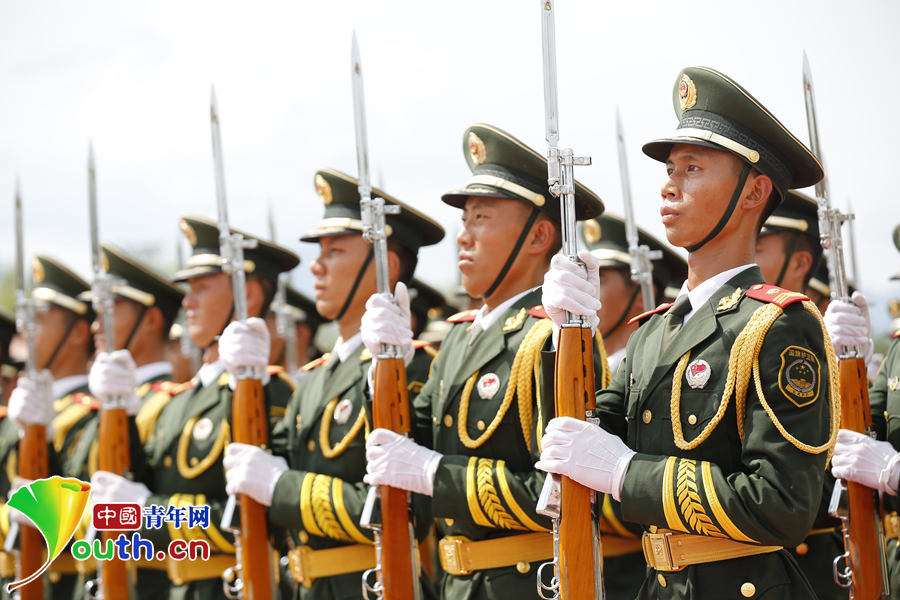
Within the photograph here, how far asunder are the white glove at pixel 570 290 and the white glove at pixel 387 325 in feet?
4.61

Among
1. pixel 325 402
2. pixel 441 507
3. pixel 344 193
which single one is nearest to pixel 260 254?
pixel 344 193

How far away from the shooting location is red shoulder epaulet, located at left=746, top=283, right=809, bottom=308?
3.98 meters

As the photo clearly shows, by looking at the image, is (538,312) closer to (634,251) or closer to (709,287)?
(709,287)

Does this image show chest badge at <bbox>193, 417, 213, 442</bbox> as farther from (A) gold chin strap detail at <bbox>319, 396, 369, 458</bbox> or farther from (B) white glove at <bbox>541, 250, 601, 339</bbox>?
(B) white glove at <bbox>541, 250, 601, 339</bbox>

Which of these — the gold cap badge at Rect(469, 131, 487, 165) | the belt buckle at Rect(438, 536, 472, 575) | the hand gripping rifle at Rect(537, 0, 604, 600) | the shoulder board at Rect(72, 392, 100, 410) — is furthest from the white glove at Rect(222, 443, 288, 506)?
the shoulder board at Rect(72, 392, 100, 410)

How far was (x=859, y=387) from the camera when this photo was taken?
527cm

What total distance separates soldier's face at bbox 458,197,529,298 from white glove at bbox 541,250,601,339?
4.12ft

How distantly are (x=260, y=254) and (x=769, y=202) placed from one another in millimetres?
4452

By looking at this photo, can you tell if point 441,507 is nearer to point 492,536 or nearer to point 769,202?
point 492,536

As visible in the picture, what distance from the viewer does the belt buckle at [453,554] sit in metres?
5.23

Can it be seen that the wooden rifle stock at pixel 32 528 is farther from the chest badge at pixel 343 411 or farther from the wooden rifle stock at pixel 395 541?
the wooden rifle stock at pixel 395 541

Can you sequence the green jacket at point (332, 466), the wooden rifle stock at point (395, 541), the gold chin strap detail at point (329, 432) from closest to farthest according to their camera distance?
the wooden rifle stock at point (395, 541) < the green jacket at point (332, 466) < the gold chin strap detail at point (329, 432)

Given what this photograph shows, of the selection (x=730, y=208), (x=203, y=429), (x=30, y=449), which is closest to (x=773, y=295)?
(x=730, y=208)

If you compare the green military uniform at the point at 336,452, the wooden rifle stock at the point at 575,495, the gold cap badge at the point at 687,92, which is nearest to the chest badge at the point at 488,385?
the green military uniform at the point at 336,452
